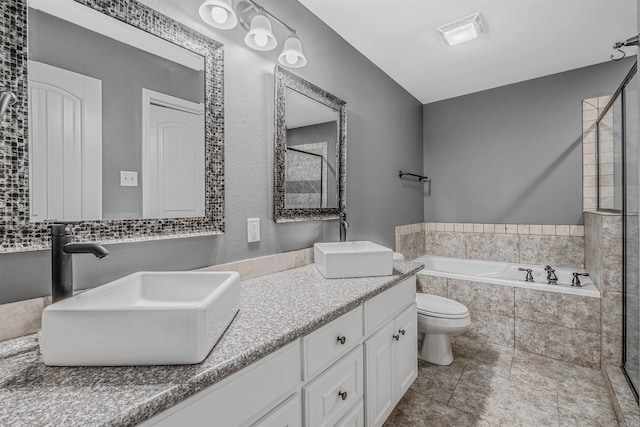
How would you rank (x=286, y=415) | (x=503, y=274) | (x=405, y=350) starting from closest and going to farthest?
(x=286, y=415) → (x=405, y=350) → (x=503, y=274)

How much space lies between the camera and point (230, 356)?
724 mm

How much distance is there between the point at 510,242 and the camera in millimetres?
3062

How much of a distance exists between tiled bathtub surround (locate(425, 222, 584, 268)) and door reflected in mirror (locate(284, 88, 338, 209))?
1.91 metres

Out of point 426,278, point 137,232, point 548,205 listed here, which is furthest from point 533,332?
point 137,232

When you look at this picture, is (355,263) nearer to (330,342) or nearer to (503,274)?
(330,342)

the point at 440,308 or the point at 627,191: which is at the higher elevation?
the point at 627,191

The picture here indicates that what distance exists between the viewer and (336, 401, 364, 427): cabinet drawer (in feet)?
3.91

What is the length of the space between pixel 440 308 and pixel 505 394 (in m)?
0.61

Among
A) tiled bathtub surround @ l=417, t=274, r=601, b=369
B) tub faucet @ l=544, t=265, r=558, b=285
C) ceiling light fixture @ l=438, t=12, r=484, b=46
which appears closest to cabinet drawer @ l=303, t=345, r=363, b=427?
tiled bathtub surround @ l=417, t=274, r=601, b=369

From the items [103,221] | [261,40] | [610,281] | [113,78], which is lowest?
[610,281]

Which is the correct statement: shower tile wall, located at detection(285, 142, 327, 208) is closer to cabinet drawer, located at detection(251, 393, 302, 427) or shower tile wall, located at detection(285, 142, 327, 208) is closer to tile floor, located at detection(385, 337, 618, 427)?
cabinet drawer, located at detection(251, 393, 302, 427)

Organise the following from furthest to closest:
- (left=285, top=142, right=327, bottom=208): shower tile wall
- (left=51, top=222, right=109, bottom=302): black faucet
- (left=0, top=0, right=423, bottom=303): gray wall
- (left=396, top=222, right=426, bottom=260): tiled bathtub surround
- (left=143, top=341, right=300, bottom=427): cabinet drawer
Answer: (left=396, top=222, right=426, bottom=260): tiled bathtub surround, (left=285, top=142, right=327, bottom=208): shower tile wall, (left=0, top=0, right=423, bottom=303): gray wall, (left=51, top=222, right=109, bottom=302): black faucet, (left=143, top=341, right=300, bottom=427): cabinet drawer

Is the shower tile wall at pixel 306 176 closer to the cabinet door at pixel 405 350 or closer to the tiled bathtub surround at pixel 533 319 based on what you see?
the cabinet door at pixel 405 350

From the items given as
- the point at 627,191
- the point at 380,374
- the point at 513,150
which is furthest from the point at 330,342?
the point at 513,150
